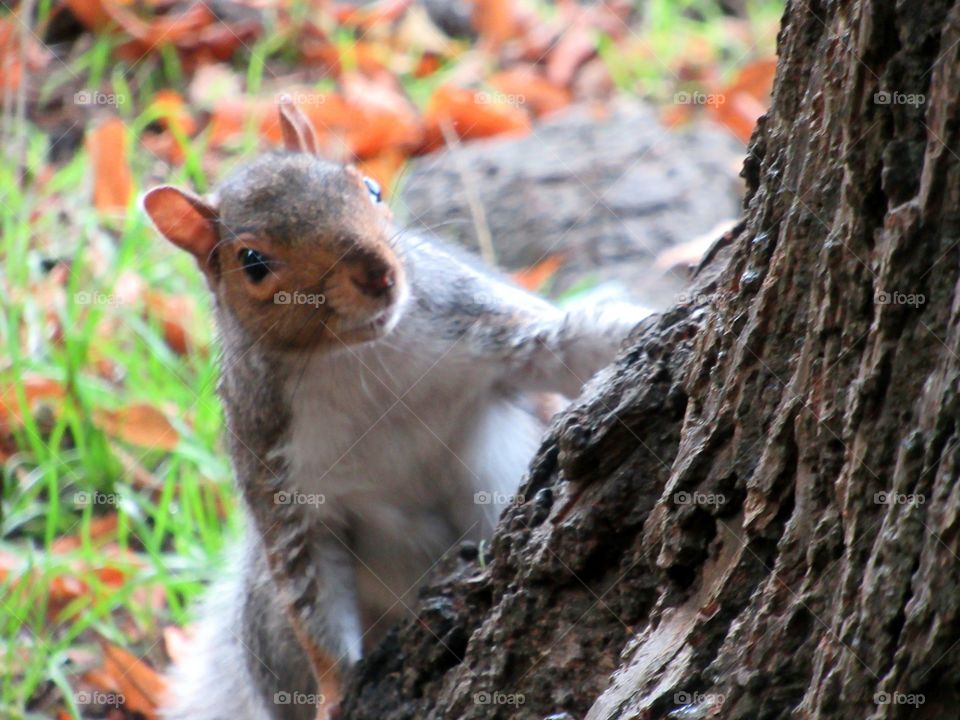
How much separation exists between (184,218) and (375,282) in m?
0.49

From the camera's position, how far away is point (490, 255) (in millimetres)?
3910

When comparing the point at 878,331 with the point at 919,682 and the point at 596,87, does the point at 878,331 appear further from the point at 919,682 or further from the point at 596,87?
the point at 596,87

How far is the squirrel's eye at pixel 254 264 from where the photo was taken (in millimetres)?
2447

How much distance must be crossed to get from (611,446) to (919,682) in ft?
2.27

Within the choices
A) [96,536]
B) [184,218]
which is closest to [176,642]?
[96,536]

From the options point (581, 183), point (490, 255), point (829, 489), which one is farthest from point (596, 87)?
point (829, 489)

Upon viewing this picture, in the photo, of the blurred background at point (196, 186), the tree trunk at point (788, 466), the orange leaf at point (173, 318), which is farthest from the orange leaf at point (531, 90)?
the tree trunk at point (788, 466)

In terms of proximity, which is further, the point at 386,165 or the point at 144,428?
the point at 386,165

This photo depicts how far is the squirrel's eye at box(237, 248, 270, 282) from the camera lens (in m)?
2.45

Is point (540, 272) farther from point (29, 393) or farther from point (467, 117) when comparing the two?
point (29, 393)

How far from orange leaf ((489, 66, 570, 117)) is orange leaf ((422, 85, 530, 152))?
194mm

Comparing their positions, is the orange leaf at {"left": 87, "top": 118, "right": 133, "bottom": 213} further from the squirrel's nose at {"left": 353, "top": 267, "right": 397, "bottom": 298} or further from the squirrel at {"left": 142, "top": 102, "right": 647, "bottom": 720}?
the squirrel's nose at {"left": 353, "top": 267, "right": 397, "bottom": 298}

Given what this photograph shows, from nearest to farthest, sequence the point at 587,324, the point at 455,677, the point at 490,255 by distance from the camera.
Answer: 1. the point at 455,677
2. the point at 587,324
3. the point at 490,255

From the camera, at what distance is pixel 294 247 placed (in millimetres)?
2391
